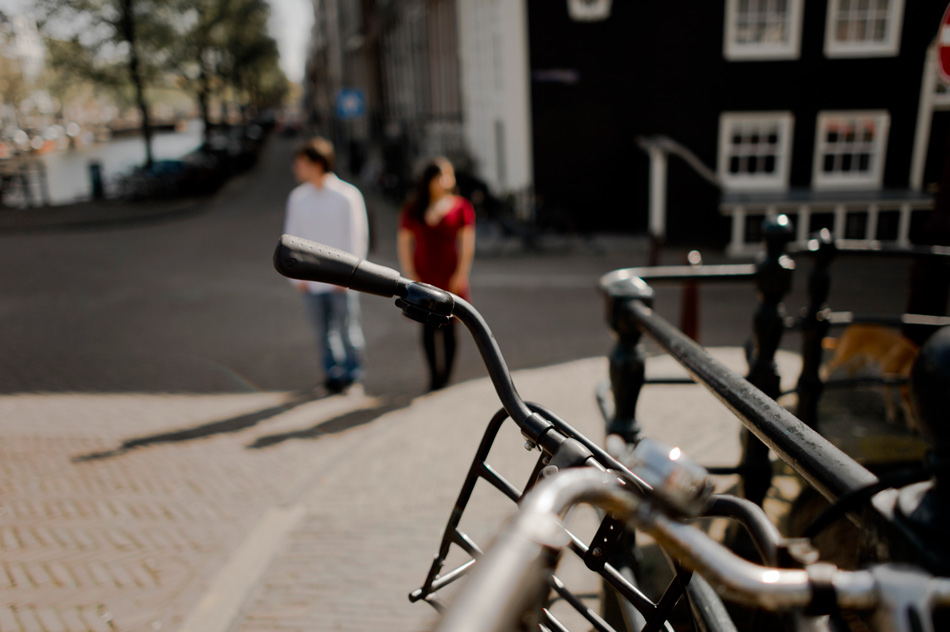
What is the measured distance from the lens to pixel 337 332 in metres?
5.46

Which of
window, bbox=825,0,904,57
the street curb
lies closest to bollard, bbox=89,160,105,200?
the street curb

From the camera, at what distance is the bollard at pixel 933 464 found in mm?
825

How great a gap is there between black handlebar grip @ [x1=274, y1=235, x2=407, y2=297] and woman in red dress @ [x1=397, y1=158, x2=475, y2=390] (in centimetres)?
368

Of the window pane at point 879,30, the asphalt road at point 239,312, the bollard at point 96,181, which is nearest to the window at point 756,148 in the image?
the window pane at point 879,30

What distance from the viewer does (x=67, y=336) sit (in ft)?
23.5

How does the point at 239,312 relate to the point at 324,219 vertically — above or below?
below

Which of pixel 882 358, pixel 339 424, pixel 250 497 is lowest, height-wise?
pixel 339 424

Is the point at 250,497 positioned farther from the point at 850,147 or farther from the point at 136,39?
the point at 136,39

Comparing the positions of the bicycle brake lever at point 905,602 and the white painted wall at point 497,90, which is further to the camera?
the white painted wall at point 497,90

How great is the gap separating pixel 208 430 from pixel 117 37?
69.5 ft

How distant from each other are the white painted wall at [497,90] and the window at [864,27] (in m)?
5.49

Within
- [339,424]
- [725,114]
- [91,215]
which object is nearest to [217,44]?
[91,215]

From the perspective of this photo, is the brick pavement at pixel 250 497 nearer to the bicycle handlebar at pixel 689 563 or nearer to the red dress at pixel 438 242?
the red dress at pixel 438 242

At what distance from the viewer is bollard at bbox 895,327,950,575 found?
83 centimetres
